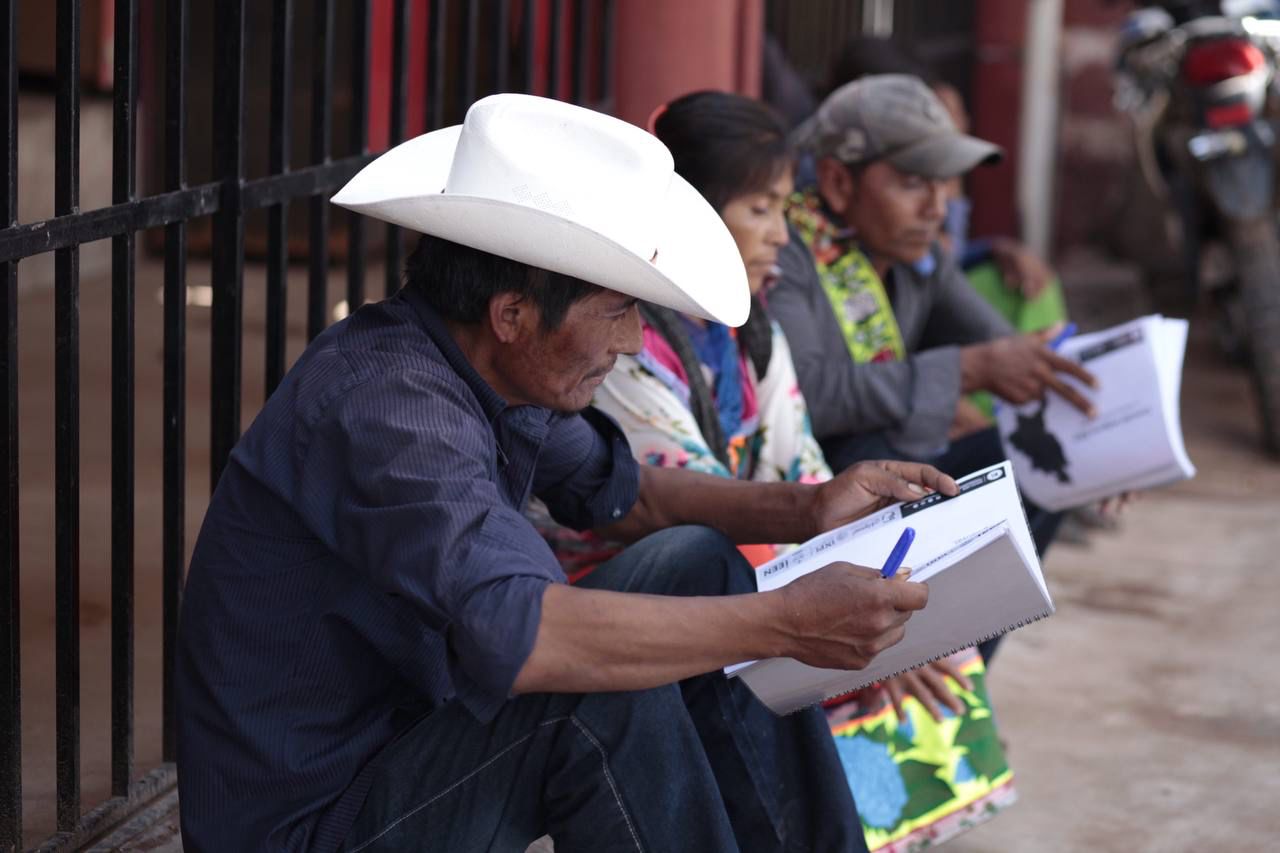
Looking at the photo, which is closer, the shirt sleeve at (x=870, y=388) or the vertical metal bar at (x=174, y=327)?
the vertical metal bar at (x=174, y=327)

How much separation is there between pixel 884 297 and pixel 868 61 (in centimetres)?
114

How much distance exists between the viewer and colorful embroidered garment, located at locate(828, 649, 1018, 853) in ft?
8.99

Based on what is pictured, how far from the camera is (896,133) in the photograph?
3562mm

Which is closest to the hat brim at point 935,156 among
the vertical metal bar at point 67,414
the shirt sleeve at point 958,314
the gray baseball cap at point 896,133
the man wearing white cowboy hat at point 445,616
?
the gray baseball cap at point 896,133

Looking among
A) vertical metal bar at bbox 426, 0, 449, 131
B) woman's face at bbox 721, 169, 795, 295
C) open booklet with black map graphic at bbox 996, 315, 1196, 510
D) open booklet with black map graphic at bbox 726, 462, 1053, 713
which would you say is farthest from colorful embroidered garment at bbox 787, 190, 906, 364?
open booklet with black map graphic at bbox 726, 462, 1053, 713

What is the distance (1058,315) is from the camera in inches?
176

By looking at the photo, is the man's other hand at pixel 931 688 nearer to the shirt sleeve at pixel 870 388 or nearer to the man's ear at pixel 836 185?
the shirt sleeve at pixel 870 388

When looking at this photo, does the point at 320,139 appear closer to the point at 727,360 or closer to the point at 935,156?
the point at 727,360

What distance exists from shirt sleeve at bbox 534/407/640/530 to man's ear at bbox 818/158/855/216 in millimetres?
1332

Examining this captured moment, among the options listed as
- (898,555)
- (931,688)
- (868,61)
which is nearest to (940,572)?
(898,555)

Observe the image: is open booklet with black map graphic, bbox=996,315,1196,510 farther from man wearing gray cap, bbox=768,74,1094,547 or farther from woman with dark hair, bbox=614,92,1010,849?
woman with dark hair, bbox=614,92,1010,849

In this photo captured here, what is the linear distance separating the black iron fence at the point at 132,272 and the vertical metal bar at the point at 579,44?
0.75 m

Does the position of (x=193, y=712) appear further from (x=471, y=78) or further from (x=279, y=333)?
(x=471, y=78)

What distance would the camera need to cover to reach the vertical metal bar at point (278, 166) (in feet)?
8.96
